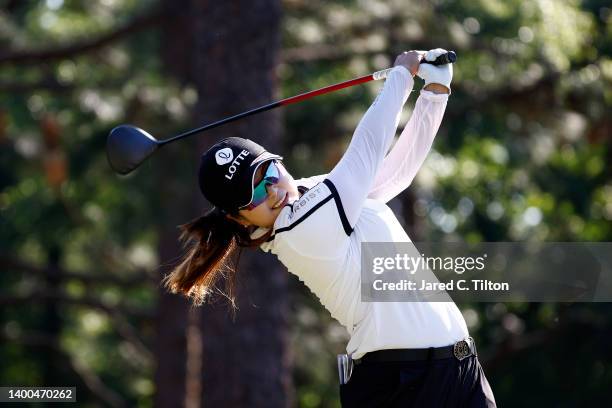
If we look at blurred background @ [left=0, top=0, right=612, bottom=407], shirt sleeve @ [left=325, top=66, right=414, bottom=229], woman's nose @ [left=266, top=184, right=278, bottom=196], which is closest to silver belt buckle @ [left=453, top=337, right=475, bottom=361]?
shirt sleeve @ [left=325, top=66, right=414, bottom=229]

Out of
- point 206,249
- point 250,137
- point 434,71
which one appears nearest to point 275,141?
point 250,137

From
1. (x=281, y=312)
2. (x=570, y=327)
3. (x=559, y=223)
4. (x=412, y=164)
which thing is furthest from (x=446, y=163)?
(x=412, y=164)

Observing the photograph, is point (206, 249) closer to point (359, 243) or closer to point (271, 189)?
point (271, 189)

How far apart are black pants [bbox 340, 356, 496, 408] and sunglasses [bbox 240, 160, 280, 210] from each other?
67 centimetres

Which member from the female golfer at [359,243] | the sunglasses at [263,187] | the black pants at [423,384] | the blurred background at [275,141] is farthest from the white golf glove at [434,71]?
the blurred background at [275,141]

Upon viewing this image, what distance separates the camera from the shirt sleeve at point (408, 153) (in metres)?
4.24

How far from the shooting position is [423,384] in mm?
3785

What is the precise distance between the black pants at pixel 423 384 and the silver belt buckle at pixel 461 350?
0.7 inches

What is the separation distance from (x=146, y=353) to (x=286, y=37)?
5829mm

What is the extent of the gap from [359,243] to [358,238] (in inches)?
0.7

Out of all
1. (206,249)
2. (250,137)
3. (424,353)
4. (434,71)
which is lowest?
(424,353)

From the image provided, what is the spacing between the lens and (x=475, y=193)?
17016 millimetres

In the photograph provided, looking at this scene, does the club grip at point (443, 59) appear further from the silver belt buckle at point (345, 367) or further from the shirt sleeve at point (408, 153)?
the silver belt buckle at point (345, 367)

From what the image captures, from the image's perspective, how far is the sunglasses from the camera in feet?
12.8
